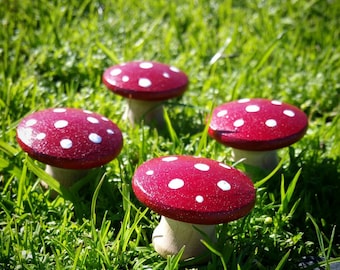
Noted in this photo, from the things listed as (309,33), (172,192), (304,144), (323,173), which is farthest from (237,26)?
(172,192)

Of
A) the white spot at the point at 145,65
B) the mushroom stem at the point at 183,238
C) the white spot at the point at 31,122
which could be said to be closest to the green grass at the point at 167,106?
the mushroom stem at the point at 183,238

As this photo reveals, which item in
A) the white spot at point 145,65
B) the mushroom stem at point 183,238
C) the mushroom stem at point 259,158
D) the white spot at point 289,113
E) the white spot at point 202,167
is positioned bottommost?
the mushroom stem at point 183,238

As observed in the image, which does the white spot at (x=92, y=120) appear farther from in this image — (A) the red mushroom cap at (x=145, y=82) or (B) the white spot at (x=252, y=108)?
(B) the white spot at (x=252, y=108)

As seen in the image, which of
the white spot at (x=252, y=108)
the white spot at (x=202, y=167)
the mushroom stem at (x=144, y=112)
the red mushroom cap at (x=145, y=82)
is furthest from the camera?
the mushroom stem at (x=144, y=112)

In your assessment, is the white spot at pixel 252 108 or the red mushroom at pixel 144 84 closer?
the white spot at pixel 252 108

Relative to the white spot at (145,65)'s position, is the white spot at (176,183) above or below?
below

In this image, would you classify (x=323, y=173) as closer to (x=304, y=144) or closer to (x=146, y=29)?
(x=304, y=144)

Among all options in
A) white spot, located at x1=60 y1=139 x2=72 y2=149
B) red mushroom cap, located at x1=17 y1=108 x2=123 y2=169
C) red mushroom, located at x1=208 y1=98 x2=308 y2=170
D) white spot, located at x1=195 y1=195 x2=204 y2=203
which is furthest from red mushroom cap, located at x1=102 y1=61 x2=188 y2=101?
white spot, located at x1=195 y1=195 x2=204 y2=203

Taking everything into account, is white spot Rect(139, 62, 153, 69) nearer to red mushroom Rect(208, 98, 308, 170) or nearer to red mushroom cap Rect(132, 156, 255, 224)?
red mushroom Rect(208, 98, 308, 170)
